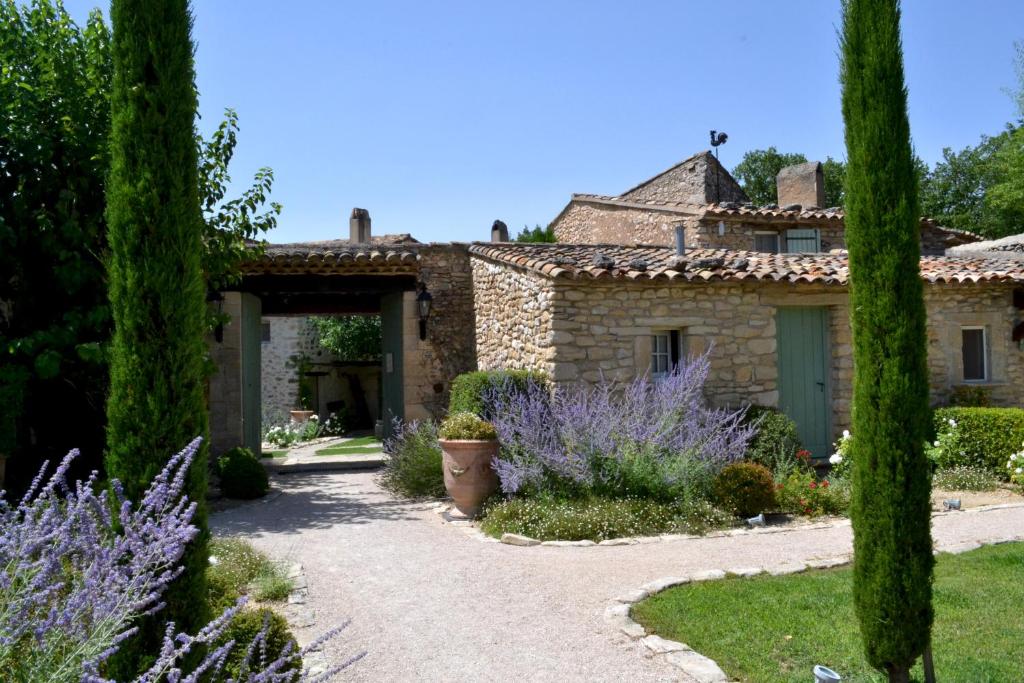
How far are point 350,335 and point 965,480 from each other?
15.4 m

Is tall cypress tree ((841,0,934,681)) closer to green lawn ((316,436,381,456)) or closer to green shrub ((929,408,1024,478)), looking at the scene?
green shrub ((929,408,1024,478))

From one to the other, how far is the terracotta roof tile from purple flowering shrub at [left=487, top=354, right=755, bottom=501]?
1.75 meters

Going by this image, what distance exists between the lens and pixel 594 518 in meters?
7.07

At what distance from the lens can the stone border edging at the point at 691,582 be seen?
390cm

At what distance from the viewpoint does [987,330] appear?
11516 millimetres

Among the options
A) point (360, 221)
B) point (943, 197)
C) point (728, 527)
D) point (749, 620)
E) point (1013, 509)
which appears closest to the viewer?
point (749, 620)

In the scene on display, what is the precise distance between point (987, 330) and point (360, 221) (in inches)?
467

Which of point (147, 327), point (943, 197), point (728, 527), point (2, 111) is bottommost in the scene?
point (728, 527)

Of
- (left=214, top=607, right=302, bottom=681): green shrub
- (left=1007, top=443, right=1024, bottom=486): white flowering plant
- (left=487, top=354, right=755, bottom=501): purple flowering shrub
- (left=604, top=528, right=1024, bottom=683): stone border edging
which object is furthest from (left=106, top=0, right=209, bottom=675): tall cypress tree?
(left=1007, top=443, right=1024, bottom=486): white flowering plant

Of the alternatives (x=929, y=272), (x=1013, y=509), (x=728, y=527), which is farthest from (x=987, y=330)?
(x=728, y=527)

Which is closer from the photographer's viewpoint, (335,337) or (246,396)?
(246,396)

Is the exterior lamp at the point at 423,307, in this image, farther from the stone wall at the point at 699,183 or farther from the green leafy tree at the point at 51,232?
the stone wall at the point at 699,183

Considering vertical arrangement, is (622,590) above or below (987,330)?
below

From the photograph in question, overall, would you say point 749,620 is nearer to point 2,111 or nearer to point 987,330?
point 2,111
